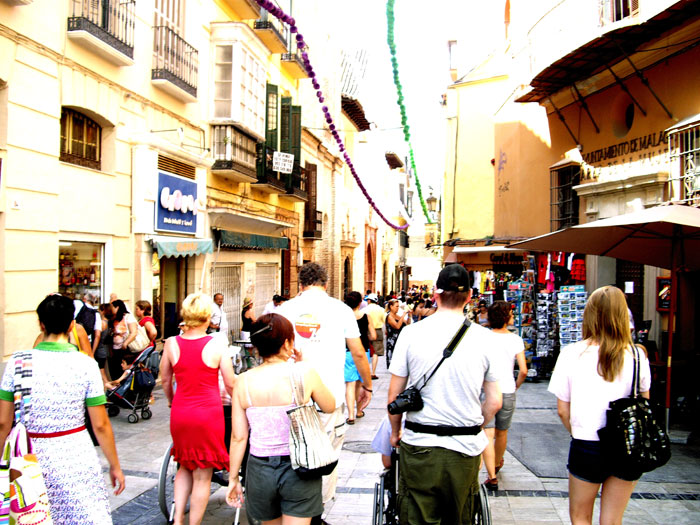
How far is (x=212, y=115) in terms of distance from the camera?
14.2 meters

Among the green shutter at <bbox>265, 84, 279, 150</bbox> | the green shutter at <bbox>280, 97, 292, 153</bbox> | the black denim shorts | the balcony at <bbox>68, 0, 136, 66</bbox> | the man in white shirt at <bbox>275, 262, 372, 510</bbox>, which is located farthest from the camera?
the green shutter at <bbox>280, 97, 292, 153</bbox>

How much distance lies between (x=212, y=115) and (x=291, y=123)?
5.54 m

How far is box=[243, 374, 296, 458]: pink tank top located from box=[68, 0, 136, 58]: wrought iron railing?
792cm

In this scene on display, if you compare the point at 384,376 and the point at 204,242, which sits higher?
the point at 204,242

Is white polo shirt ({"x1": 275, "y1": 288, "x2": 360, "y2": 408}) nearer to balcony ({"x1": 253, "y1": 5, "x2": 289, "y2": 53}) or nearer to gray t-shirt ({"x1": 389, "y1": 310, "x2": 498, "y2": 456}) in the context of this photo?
gray t-shirt ({"x1": 389, "y1": 310, "x2": 498, "y2": 456})

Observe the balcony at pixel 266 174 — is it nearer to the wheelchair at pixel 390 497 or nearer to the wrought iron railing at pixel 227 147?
the wrought iron railing at pixel 227 147

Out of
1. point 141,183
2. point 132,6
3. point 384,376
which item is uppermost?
point 132,6

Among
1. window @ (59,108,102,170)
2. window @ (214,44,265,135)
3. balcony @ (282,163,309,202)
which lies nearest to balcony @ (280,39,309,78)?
balcony @ (282,163,309,202)

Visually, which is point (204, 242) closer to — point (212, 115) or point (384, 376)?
point (212, 115)

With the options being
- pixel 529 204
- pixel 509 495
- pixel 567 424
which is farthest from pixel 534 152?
pixel 567 424

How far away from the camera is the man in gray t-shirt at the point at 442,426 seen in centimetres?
326

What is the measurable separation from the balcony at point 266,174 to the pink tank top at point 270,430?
45.2 ft

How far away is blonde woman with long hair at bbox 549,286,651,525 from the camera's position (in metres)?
3.56

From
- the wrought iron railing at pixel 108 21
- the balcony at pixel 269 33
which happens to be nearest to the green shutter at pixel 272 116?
the balcony at pixel 269 33
